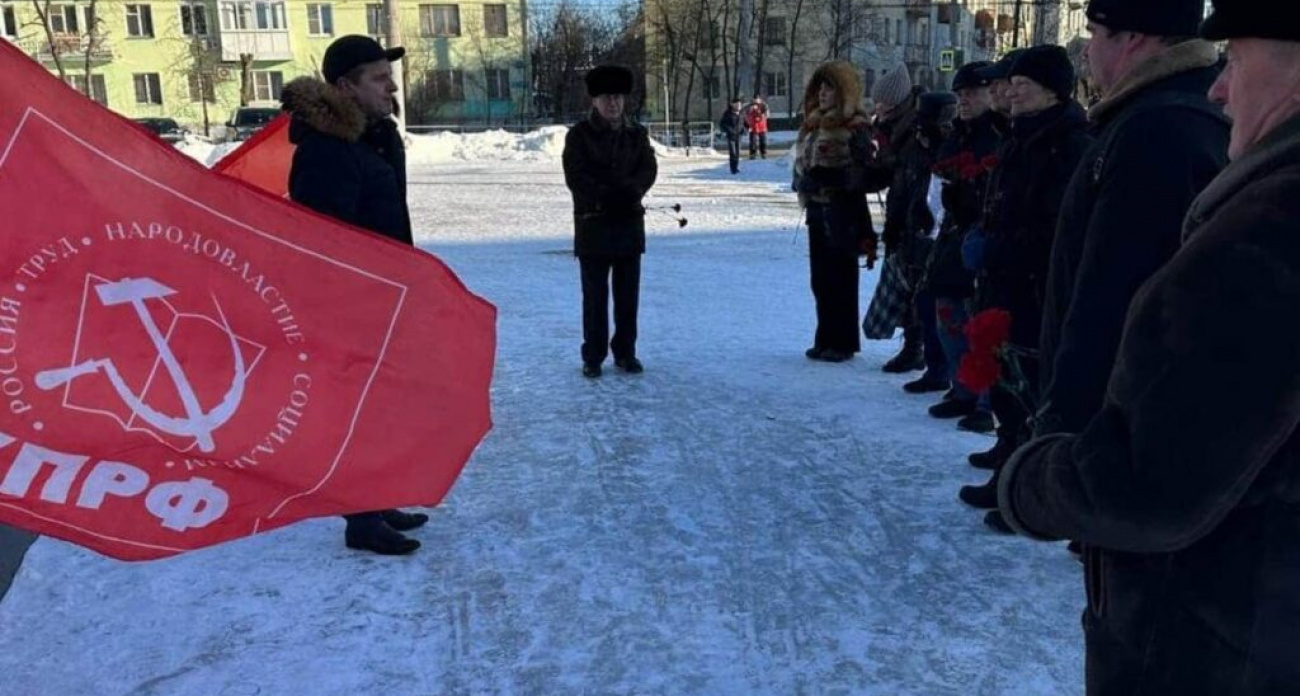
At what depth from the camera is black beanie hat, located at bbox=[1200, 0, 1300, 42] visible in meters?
1.35

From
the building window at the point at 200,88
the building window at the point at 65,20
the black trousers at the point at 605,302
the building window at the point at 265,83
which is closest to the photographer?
the black trousers at the point at 605,302

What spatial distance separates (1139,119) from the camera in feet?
8.18

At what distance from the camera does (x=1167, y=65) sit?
253cm

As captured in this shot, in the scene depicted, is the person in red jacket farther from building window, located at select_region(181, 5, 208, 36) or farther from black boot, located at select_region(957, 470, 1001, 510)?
building window, located at select_region(181, 5, 208, 36)

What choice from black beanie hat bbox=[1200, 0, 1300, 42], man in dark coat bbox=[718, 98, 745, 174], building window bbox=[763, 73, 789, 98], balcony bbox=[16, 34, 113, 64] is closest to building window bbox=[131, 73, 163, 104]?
balcony bbox=[16, 34, 113, 64]

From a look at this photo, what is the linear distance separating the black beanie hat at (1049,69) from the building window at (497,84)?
5736 cm

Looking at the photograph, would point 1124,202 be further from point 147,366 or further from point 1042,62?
point 147,366

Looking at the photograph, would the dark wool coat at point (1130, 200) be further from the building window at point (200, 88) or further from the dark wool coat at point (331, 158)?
the building window at point (200, 88)

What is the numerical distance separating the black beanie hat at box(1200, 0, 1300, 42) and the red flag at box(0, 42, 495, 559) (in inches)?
82.3

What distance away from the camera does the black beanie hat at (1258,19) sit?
1345mm

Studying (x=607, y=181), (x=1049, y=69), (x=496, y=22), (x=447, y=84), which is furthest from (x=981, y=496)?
(x=496, y=22)

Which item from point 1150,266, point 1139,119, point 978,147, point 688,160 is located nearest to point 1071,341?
point 1150,266

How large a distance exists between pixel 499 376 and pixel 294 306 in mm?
3862

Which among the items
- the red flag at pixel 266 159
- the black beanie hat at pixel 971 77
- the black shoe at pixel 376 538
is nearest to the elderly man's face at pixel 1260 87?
the black shoe at pixel 376 538
